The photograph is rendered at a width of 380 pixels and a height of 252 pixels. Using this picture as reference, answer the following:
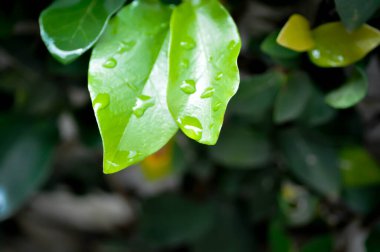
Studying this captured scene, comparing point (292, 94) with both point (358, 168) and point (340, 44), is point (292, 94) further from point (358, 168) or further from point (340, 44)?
point (358, 168)

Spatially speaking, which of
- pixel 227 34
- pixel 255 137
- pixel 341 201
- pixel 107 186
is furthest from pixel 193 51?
pixel 107 186

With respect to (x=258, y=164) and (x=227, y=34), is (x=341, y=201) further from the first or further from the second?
(x=227, y=34)

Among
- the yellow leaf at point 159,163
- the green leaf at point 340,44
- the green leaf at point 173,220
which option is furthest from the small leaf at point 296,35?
the green leaf at point 173,220

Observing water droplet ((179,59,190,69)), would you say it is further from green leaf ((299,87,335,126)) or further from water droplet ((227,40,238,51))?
green leaf ((299,87,335,126))

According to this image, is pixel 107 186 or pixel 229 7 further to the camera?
pixel 107 186

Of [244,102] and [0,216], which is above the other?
[244,102]

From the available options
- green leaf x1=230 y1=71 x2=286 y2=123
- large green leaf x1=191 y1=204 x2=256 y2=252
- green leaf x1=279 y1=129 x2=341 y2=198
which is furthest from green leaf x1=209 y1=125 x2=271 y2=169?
large green leaf x1=191 y1=204 x2=256 y2=252

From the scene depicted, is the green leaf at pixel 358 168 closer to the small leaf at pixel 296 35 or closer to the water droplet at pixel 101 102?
the small leaf at pixel 296 35
